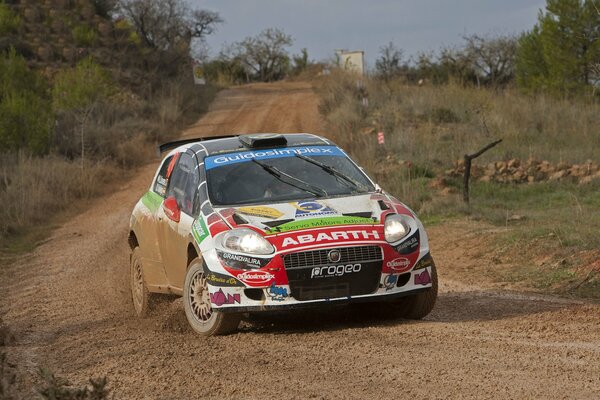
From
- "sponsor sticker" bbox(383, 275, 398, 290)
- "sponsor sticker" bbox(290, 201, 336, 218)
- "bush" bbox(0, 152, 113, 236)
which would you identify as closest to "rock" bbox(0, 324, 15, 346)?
"sponsor sticker" bbox(290, 201, 336, 218)

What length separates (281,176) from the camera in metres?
9.12

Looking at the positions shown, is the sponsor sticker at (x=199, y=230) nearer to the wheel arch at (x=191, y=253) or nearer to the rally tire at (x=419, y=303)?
the wheel arch at (x=191, y=253)

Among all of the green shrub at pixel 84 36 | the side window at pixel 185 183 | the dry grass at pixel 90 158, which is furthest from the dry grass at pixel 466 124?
the green shrub at pixel 84 36

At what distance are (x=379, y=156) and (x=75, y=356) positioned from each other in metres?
→ 16.2

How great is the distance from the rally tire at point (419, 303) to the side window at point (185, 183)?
1.98 meters

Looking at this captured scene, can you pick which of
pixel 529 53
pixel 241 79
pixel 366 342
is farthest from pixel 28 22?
pixel 366 342

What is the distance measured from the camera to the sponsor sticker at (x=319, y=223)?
805cm

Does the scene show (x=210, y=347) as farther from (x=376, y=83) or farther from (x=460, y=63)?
(x=460, y=63)

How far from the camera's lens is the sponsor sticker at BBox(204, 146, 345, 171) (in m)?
9.31

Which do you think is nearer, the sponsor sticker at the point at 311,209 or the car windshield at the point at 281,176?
the sponsor sticker at the point at 311,209

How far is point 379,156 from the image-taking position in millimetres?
23594

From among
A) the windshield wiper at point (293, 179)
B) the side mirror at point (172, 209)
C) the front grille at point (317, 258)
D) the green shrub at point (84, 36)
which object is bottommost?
the front grille at point (317, 258)

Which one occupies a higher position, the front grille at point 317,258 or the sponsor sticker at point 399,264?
the front grille at point 317,258

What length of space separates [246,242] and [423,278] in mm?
1487
